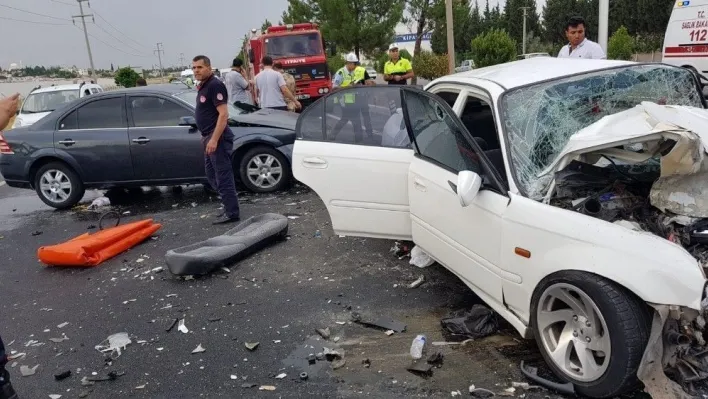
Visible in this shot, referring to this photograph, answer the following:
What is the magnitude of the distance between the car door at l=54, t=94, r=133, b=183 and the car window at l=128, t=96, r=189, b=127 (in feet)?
0.58

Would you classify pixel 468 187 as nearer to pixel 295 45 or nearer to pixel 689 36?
pixel 689 36

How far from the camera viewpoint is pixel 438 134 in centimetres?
402

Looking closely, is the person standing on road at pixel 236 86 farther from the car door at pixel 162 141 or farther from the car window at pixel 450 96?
the car window at pixel 450 96

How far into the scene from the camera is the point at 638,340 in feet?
8.53

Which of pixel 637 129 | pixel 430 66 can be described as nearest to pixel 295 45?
pixel 430 66

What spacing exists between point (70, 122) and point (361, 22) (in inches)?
774

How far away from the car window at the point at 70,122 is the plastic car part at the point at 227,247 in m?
3.54

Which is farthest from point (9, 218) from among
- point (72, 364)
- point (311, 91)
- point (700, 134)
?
point (311, 91)

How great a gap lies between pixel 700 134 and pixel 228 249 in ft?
12.5

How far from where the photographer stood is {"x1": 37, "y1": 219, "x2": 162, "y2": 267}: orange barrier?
5543mm

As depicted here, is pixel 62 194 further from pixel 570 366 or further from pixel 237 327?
pixel 570 366

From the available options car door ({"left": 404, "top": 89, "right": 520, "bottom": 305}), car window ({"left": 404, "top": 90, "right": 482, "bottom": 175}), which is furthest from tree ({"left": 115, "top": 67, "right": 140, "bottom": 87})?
car door ({"left": 404, "top": 89, "right": 520, "bottom": 305})

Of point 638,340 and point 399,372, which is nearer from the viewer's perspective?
→ point 638,340

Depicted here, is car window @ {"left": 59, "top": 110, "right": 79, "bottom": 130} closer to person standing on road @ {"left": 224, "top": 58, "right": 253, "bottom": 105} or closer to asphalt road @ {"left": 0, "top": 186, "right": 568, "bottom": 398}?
asphalt road @ {"left": 0, "top": 186, "right": 568, "bottom": 398}
